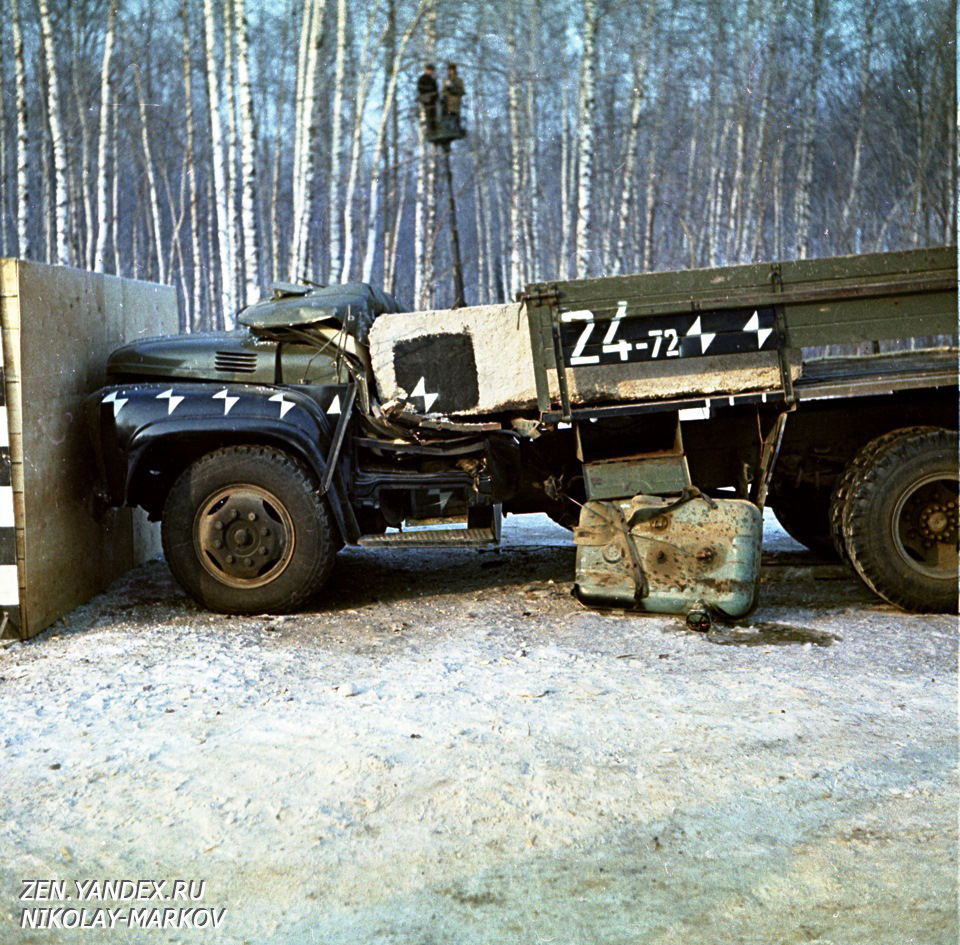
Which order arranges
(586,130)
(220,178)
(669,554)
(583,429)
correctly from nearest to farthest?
(669,554) < (583,429) < (220,178) < (586,130)

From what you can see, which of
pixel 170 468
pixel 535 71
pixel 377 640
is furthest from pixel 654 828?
pixel 535 71

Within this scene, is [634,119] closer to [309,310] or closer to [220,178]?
[220,178]

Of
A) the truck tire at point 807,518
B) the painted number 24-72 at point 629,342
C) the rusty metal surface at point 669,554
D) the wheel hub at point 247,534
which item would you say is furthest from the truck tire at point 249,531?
the truck tire at point 807,518

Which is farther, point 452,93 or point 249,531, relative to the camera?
point 452,93

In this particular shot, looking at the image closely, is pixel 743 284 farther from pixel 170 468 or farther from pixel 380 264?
pixel 380 264

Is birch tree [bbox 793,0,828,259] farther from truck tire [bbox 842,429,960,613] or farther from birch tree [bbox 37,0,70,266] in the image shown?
truck tire [bbox 842,429,960,613]

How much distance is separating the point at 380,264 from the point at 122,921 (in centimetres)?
2742

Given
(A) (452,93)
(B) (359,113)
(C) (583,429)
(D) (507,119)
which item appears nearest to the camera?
(C) (583,429)

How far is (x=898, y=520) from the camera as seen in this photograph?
5.55 meters

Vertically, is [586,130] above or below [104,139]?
below

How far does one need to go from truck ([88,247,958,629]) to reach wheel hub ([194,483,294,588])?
11mm

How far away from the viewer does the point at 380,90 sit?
728 inches

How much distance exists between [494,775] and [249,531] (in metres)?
2.53

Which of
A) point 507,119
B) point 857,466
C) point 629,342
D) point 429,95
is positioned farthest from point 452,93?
point 507,119
